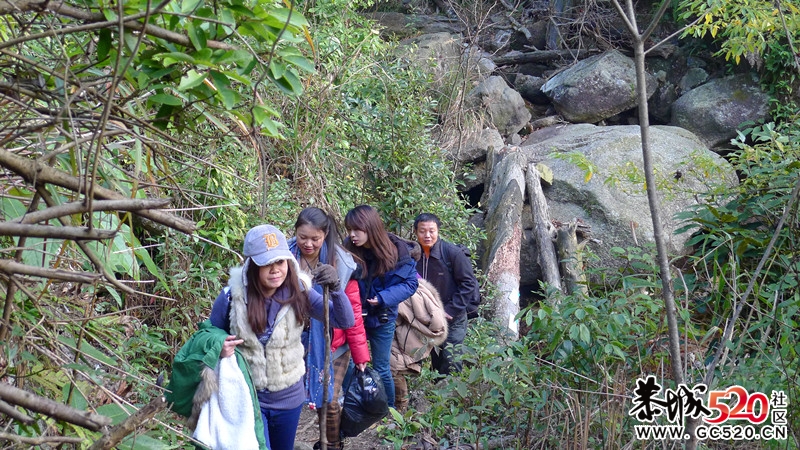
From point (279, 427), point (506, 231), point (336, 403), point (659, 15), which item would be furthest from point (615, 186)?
point (659, 15)

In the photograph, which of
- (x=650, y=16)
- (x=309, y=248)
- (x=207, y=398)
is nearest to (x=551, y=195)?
(x=650, y=16)

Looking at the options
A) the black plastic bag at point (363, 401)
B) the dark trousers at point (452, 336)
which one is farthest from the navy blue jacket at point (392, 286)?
the dark trousers at point (452, 336)

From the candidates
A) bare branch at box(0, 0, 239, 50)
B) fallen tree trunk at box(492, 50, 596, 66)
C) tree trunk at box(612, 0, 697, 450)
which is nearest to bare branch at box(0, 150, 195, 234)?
bare branch at box(0, 0, 239, 50)

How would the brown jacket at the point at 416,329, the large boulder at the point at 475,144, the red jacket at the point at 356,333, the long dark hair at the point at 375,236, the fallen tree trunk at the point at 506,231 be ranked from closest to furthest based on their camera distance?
the red jacket at the point at 356,333 < the long dark hair at the point at 375,236 < the brown jacket at the point at 416,329 < the fallen tree trunk at the point at 506,231 < the large boulder at the point at 475,144

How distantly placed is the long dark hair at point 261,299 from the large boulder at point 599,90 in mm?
9711

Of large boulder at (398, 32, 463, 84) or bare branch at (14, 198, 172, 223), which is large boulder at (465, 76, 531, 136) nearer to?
large boulder at (398, 32, 463, 84)

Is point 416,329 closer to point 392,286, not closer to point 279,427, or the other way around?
point 392,286

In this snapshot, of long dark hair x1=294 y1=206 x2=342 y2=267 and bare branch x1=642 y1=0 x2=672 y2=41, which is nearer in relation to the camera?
bare branch x1=642 y1=0 x2=672 y2=41

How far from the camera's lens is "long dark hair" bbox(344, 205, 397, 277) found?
17.3 ft

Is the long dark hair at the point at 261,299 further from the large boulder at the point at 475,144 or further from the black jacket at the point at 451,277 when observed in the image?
the large boulder at the point at 475,144

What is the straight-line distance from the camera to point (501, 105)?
1228cm

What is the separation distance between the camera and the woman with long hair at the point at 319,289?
4.76 m

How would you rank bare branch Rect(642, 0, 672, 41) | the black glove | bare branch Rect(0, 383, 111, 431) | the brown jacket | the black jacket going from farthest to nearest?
the black jacket, the brown jacket, the black glove, bare branch Rect(642, 0, 672, 41), bare branch Rect(0, 383, 111, 431)

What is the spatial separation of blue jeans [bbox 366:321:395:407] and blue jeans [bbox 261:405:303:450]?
132cm
